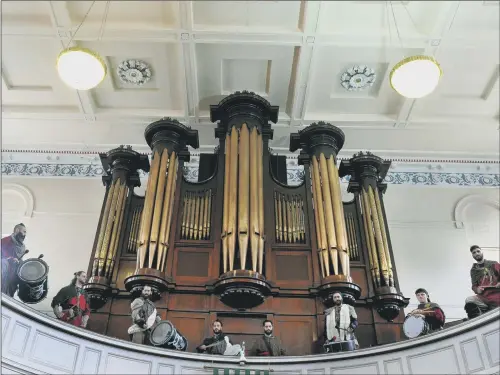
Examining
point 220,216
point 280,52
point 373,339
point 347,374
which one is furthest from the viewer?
point 280,52

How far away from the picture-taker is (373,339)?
678 centimetres

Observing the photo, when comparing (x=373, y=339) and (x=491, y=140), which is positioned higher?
(x=491, y=140)

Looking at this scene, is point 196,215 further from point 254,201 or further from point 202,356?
point 202,356

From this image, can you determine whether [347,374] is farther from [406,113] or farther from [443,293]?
[406,113]

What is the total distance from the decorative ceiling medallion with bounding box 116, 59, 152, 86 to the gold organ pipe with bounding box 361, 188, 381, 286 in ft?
13.0

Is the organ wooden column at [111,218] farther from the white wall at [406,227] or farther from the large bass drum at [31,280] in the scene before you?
the white wall at [406,227]

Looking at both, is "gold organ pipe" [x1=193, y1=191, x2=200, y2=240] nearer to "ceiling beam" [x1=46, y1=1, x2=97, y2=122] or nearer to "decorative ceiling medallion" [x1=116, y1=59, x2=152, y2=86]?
"decorative ceiling medallion" [x1=116, y1=59, x2=152, y2=86]

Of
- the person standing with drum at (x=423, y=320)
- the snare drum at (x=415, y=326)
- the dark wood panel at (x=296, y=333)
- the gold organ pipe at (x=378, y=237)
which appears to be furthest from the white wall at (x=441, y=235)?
the snare drum at (x=415, y=326)

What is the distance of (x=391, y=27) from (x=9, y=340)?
6469 mm

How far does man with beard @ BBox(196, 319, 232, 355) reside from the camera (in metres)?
6.02

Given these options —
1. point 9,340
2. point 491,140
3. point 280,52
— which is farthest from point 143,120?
point 491,140

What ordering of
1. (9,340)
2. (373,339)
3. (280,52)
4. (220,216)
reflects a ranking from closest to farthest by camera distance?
(9,340)
(373,339)
(220,216)
(280,52)

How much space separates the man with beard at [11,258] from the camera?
18.5ft

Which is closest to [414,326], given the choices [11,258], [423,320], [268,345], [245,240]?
[423,320]
